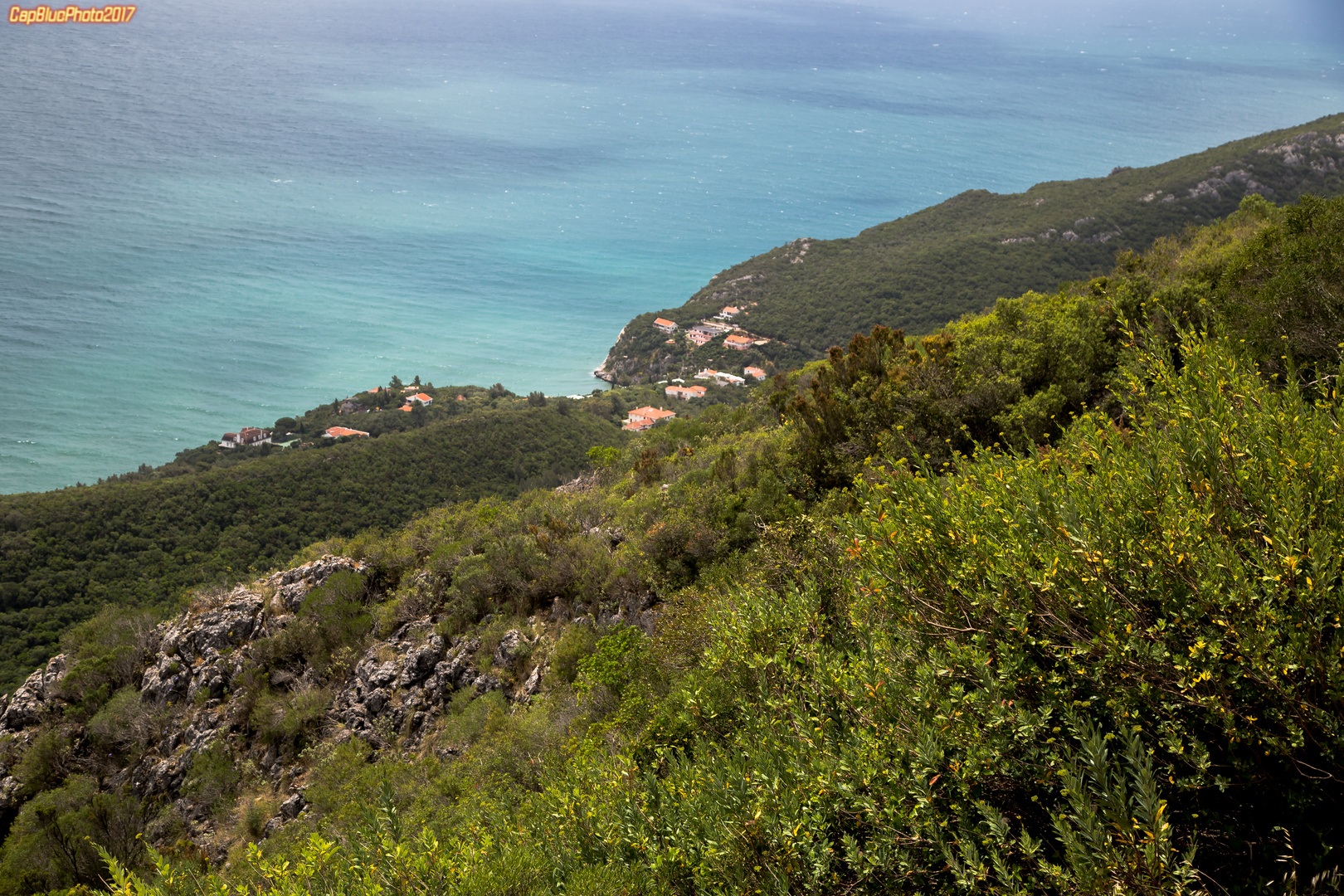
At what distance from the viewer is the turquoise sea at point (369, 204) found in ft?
237

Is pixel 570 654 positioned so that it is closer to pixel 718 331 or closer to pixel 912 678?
pixel 912 678

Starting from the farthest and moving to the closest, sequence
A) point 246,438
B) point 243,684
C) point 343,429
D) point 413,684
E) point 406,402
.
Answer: point 406,402
point 246,438
point 343,429
point 243,684
point 413,684

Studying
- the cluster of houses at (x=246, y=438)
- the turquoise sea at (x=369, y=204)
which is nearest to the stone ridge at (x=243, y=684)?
the cluster of houses at (x=246, y=438)

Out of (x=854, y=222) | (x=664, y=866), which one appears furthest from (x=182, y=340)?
(x=854, y=222)

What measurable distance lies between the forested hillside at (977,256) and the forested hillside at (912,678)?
171 ft

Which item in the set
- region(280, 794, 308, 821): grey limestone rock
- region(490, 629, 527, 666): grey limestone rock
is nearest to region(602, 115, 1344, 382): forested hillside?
region(490, 629, 527, 666): grey limestone rock

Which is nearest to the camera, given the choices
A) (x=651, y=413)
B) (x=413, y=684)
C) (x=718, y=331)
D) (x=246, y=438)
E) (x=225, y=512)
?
(x=413, y=684)

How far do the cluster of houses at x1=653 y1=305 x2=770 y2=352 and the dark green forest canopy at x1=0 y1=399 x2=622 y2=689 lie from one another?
99.5 ft

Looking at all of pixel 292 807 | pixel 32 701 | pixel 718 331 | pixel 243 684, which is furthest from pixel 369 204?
pixel 292 807

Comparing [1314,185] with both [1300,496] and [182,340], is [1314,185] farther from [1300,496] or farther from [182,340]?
[182,340]

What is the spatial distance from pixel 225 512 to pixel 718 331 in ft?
186

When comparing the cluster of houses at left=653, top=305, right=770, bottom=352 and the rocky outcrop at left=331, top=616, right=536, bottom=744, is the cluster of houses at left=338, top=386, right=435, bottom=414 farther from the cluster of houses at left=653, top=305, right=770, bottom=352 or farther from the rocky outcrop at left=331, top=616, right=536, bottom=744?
the rocky outcrop at left=331, top=616, right=536, bottom=744

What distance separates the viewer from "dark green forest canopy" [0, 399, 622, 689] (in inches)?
1264

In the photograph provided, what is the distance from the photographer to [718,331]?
270 feet
